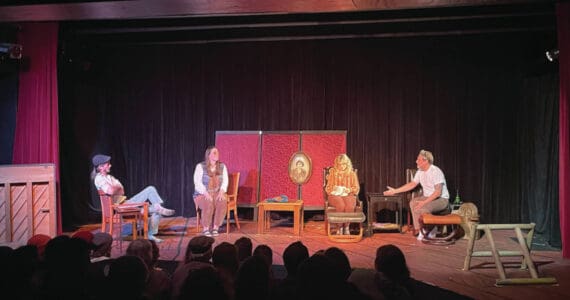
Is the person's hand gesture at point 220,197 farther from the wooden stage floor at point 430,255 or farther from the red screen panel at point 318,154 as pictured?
the red screen panel at point 318,154

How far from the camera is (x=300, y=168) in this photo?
8836 mm

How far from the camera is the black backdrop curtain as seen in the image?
27.8 feet

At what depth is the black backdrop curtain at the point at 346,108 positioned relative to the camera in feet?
27.8

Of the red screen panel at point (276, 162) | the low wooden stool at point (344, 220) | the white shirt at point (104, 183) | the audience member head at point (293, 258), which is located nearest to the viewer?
the audience member head at point (293, 258)

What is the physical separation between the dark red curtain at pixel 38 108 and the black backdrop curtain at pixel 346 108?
1241 millimetres

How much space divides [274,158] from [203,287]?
6620mm

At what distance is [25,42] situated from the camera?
7.31 m

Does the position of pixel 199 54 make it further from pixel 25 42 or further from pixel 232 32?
Answer: pixel 25 42

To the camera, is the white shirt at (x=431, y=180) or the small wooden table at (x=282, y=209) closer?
the white shirt at (x=431, y=180)

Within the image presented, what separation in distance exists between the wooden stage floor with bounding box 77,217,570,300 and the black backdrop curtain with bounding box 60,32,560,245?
0.99 meters

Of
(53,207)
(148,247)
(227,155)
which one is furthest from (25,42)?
(148,247)

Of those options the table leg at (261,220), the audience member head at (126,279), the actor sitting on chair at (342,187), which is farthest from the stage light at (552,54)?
the audience member head at (126,279)

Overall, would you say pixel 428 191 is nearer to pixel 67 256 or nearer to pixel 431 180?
pixel 431 180

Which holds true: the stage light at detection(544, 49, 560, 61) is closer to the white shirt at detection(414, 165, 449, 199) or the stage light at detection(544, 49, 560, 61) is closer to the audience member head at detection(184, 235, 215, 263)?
the white shirt at detection(414, 165, 449, 199)
